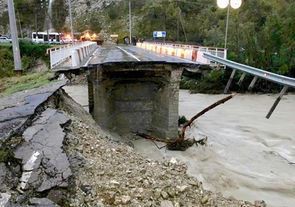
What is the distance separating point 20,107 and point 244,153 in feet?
38.6

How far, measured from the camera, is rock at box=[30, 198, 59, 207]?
20.0 feet

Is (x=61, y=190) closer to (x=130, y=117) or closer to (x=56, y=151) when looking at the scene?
(x=56, y=151)

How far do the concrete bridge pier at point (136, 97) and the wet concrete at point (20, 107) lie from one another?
643cm

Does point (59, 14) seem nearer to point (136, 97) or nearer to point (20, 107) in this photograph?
point (136, 97)

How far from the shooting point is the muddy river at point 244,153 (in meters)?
14.5

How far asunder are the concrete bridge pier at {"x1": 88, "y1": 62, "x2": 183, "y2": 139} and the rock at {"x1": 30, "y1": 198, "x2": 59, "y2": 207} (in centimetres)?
1519

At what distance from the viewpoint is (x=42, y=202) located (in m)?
6.16

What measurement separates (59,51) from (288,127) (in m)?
14.6

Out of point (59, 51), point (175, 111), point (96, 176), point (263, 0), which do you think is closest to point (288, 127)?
point (175, 111)

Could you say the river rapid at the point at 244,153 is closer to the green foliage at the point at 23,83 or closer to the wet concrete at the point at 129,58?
the wet concrete at the point at 129,58

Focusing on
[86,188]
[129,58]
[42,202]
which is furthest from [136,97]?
[42,202]

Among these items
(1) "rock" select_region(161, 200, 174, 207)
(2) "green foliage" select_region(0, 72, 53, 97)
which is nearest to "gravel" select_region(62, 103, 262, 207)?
(1) "rock" select_region(161, 200, 174, 207)

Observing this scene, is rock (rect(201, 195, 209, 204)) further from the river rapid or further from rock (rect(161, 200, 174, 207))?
the river rapid

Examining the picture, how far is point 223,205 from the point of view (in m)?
8.22
